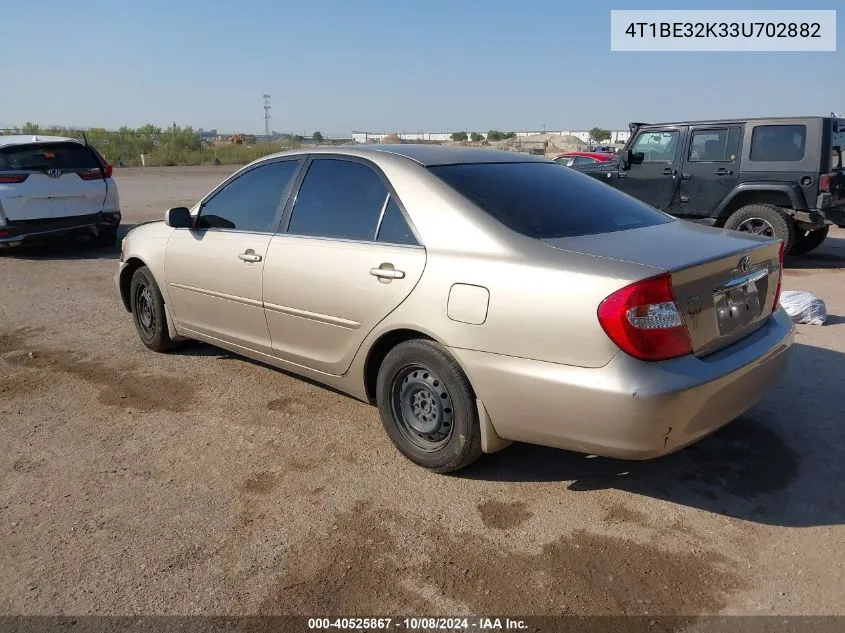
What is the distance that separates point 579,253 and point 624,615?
1.44m

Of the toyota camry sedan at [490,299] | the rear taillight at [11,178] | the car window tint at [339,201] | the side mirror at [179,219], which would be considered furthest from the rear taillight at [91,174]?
the car window tint at [339,201]

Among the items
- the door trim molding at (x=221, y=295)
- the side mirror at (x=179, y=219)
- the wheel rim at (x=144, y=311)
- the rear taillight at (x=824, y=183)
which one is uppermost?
the rear taillight at (x=824, y=183)

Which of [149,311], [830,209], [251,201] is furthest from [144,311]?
[830,209]

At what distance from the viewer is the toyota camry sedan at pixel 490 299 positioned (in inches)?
111

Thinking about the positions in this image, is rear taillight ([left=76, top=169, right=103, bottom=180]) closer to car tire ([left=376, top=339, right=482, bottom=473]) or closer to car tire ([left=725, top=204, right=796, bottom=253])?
car tire ([left=376, top=339, right=482, bottom=473])

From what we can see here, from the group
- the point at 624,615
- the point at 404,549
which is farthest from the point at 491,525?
the point at 624,615

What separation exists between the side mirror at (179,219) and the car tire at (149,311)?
Result: 0.67m

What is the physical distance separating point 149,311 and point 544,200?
3472mm

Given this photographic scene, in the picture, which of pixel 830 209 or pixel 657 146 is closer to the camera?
pixel 830 209

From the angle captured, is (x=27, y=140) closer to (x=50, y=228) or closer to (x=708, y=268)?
(x=50, y=228)

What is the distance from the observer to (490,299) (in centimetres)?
306

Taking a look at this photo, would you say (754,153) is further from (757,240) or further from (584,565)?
(584,565)

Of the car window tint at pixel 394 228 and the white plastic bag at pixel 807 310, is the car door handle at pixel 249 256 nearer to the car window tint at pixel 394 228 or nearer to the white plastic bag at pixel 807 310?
the car window tint at pixel 394 228

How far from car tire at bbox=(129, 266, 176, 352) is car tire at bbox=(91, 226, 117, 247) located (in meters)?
5.97
